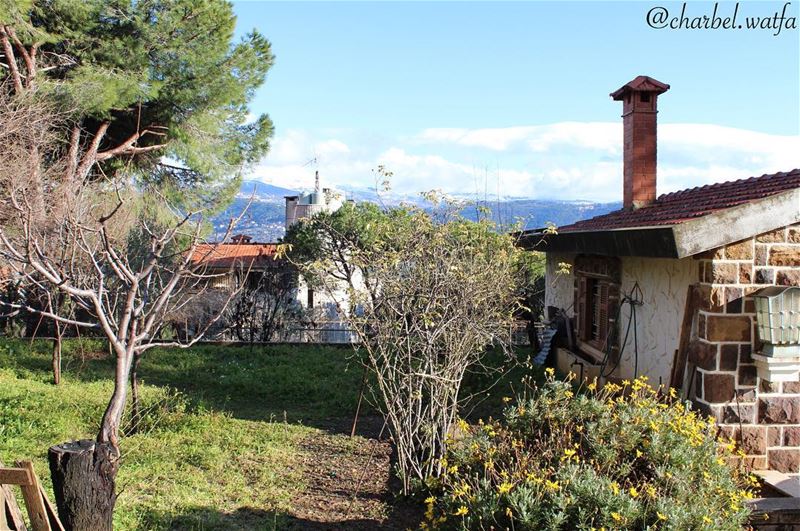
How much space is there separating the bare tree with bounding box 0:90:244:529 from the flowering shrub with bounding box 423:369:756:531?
2.14m

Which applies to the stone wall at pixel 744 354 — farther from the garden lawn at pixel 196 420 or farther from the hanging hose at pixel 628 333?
the garden lawn at pixel 196 420

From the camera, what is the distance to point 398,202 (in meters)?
6.78

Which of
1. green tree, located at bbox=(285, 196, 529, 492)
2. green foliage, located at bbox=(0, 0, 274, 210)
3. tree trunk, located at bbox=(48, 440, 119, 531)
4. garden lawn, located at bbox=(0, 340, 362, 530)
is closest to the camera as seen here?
tree trunk, located at bbox=(48, 440, 119, 531)

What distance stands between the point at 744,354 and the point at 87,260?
29.2ft

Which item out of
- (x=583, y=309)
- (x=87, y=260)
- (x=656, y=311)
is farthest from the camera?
(x=87, y=260)

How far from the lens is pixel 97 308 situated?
13.6 ft

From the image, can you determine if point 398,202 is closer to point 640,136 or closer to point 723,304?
point 723,304

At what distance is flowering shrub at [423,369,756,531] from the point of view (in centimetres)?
342

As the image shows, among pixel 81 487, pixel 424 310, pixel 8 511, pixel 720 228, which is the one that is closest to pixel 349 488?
pixel 424 310

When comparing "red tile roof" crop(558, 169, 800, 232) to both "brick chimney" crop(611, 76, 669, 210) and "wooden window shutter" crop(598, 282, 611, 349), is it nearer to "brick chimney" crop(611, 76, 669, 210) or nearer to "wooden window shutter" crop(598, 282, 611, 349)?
"brick chimney" crop(611, 76, 669, 210)

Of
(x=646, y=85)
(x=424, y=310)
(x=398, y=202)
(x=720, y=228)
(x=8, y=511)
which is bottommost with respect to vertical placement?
(x=8, y=511)

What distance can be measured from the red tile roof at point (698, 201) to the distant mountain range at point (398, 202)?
88cm

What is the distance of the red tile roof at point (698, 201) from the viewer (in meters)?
5.87

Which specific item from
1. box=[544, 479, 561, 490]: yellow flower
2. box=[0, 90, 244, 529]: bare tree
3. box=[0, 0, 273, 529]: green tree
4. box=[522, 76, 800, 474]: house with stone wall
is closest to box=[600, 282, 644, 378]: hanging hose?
box=[522, 76, 800, 474]: house with stone wall
